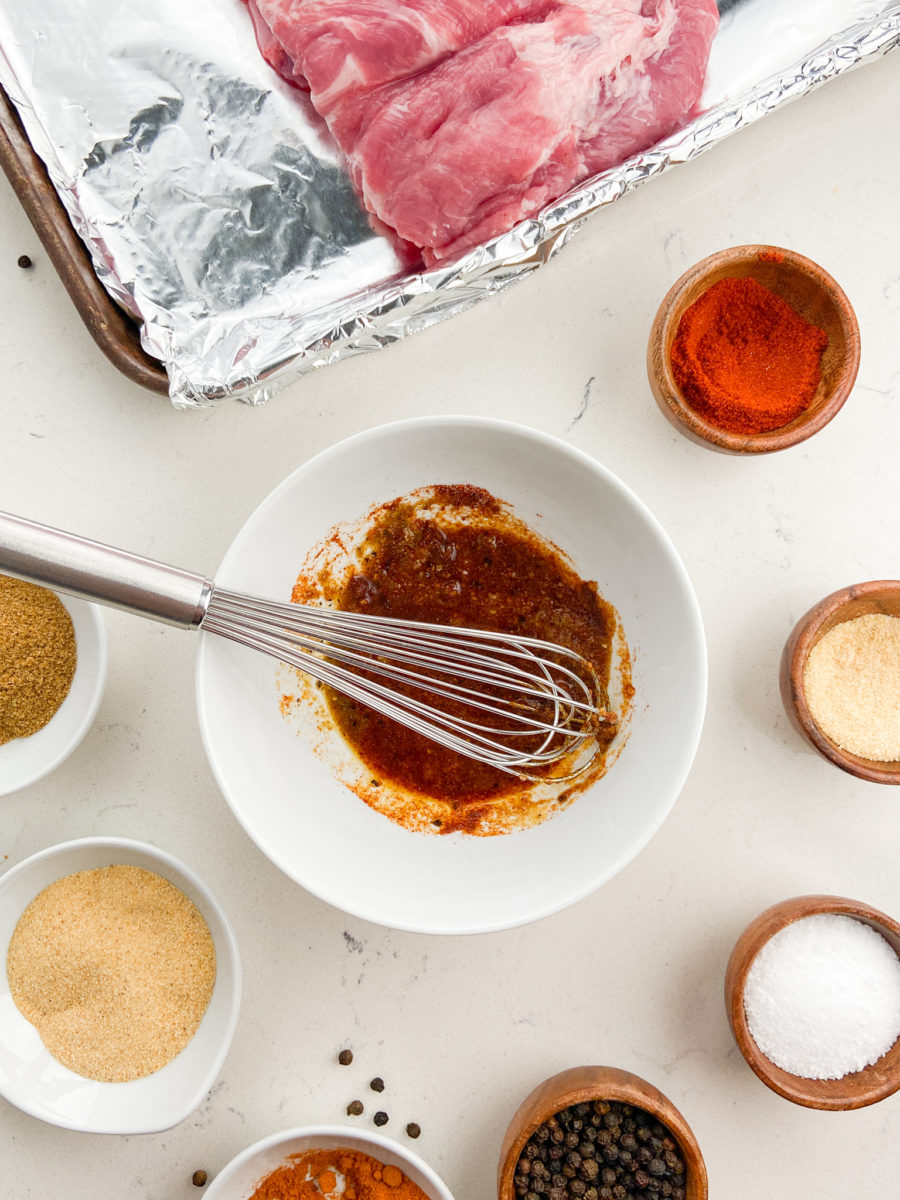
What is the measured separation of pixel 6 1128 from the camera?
134 cm

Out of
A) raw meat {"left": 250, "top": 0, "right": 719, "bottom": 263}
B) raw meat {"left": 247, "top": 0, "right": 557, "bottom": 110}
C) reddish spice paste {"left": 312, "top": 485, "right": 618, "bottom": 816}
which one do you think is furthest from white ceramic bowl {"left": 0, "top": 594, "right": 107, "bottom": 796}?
raw meat {"left": 247, "top": 0, "right": 557, "bottom": 110}

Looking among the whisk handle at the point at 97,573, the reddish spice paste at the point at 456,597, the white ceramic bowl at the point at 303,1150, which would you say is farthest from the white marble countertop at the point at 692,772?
the whisk handle at the point at 97,573

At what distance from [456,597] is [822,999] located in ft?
2.64

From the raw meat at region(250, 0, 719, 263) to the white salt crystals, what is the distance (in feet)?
3.80

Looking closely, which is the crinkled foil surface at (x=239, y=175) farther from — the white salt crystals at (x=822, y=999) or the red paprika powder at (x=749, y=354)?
the white salt crystals at (x=822, y=999)

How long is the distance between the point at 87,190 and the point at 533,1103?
4.99ft

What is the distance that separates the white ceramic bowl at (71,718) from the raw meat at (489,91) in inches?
29.4

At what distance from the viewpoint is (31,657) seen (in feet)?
4.06

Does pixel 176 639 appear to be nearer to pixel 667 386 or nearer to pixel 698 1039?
pixel 667 386

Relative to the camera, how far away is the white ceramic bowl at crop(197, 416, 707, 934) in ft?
3.84

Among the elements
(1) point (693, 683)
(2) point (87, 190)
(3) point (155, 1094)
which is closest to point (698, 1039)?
(1) point (693, 683)

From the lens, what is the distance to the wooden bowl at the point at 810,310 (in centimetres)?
124

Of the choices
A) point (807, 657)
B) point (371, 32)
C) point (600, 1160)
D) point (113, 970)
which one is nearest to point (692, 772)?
point (807, 657)

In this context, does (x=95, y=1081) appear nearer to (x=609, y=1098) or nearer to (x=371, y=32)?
(x=609, y=1098)
